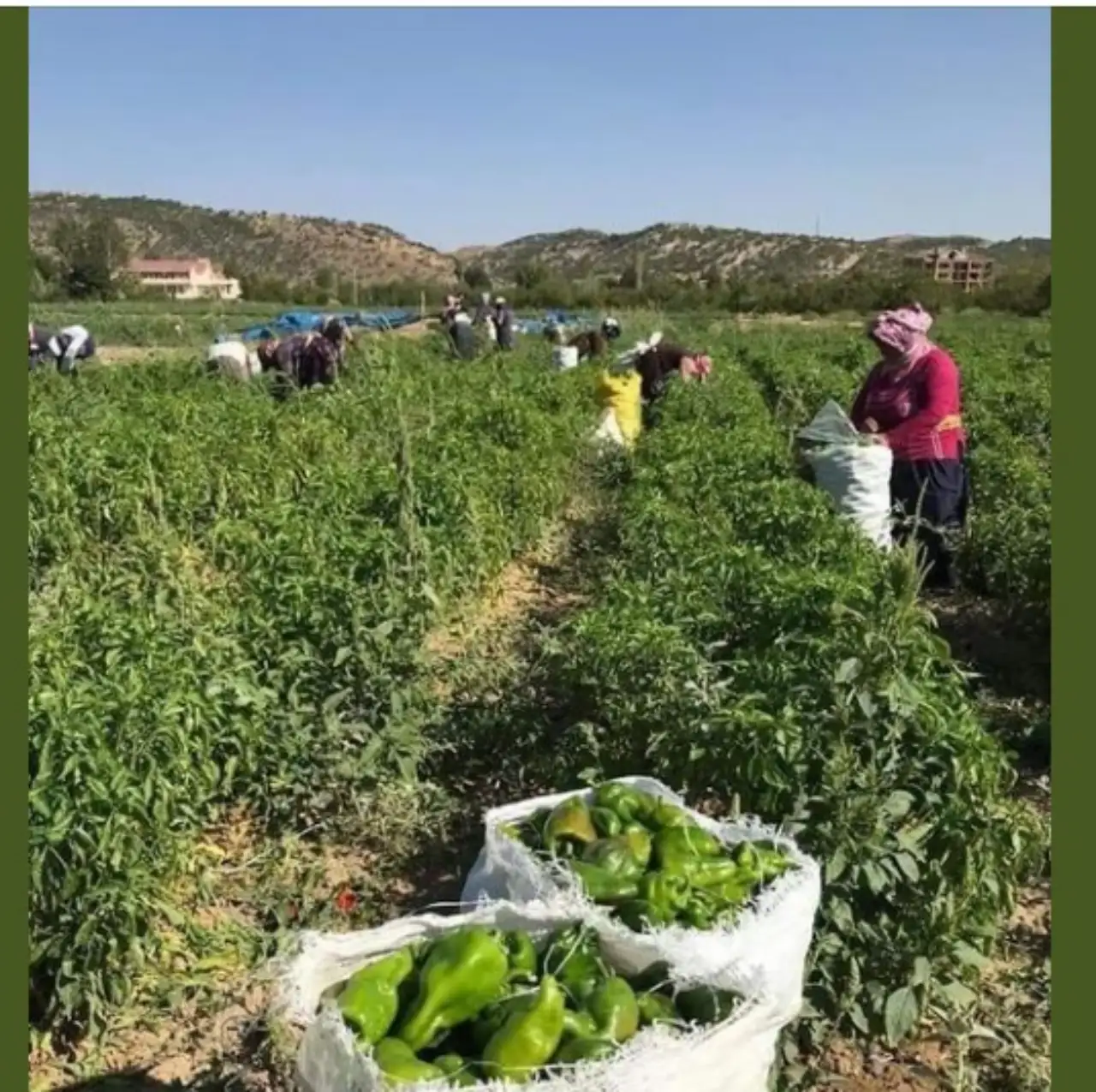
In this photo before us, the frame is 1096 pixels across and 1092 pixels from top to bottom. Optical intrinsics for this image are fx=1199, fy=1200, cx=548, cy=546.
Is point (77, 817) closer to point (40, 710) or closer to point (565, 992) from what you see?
point (40, 710)

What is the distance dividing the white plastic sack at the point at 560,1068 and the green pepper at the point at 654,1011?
0.03 metres

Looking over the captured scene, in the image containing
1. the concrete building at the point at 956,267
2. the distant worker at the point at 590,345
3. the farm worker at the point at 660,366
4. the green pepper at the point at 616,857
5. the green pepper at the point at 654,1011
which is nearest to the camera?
the green pepper at the point at 654,1011

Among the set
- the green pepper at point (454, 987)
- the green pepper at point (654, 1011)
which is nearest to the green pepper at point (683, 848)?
the green pepper at point (654, 1011)

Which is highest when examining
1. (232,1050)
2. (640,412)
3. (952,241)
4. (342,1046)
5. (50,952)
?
(952,241)

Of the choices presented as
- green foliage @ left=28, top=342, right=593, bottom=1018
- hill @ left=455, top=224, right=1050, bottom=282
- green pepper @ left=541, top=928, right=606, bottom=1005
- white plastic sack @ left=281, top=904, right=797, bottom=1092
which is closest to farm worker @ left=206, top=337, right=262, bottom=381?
green foliage @ left=28, top=342, right=593, bottom=1018

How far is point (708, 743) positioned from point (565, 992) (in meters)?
1.16

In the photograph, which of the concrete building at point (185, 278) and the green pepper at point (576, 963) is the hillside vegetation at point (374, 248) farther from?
the green pepper at point (576, 963)

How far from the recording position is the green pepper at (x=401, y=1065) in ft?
6.68

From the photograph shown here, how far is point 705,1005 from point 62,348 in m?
14.5

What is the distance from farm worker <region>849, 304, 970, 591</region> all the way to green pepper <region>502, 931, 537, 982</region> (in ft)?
16.3

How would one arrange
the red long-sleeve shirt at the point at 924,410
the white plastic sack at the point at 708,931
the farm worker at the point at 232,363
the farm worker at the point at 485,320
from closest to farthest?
the white plastic sack at the point at 708,931, the red long-sleeve shirt at the point at 924,410, the farm worker at the point at 232,363, the farm worker at the point at 485,320

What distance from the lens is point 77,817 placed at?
2.94 metres

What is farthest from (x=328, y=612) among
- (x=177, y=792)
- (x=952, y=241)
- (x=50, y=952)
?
(x=952, y=241)

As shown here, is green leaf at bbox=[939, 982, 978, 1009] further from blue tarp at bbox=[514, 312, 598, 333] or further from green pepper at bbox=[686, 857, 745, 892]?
blue tarp at bbox=[514, 312, 598, 333]
